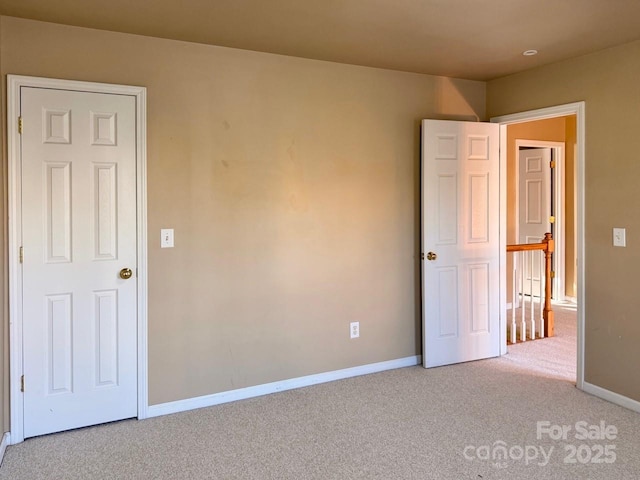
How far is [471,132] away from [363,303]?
1713mm

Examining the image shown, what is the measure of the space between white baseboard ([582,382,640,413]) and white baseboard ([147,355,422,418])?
4.16 feet

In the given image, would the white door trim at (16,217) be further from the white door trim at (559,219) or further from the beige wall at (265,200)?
the white door trim at (559,219)

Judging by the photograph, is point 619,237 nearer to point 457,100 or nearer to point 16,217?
point 457,100

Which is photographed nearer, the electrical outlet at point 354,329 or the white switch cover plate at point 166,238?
the white switch cover plate at point 166,238

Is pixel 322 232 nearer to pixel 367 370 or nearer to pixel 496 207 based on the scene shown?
pixel 367 370

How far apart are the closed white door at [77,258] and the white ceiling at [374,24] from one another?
1.59ft

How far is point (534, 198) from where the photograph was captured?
645 centimetres

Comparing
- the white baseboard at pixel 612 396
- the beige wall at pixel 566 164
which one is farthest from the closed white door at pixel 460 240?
the beige wall at pixel 566 164

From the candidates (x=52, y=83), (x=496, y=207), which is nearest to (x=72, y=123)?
(x=52, y=83)

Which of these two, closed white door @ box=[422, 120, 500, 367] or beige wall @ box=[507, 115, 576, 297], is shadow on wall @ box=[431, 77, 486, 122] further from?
beige wall @ box=[507, 115, 576, 297]

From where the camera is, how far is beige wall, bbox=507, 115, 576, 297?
595 cm

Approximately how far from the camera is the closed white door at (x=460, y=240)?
393cm

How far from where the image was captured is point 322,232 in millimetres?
3633

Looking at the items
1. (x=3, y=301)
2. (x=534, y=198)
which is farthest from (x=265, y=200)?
(x=534, y=198)
